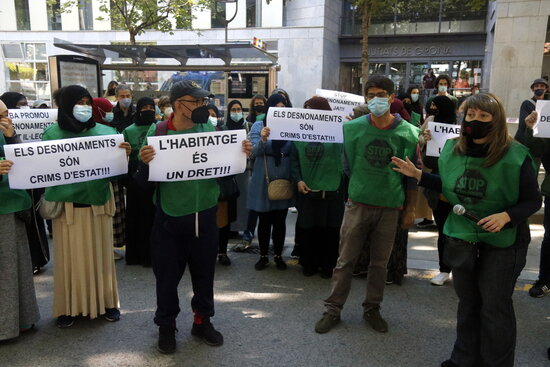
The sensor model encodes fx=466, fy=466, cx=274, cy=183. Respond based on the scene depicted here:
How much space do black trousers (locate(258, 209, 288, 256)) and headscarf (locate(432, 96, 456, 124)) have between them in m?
2.10

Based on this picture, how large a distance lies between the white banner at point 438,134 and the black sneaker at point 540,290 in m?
1.66

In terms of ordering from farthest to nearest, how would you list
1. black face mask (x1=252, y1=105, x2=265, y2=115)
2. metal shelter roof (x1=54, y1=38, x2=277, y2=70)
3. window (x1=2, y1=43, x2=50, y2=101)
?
window (x1=2, y1=43, x2=50, y2=101), metal shelter roof (x1=54, y1=38, x2=277, y2=70), black face mask (x1=252, y1=105, x2=265, y2=115)

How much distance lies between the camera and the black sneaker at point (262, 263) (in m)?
5.39

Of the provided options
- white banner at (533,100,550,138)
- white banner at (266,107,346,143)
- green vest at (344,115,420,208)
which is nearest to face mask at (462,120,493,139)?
green vest at (344,115,420,208)

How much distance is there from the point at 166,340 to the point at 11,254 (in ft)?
4.53

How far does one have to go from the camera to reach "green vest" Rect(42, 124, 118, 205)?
372cm

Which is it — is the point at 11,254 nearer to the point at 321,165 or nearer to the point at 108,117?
the point at 108,117

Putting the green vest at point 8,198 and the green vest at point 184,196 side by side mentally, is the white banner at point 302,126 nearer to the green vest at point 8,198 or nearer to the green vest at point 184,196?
the green vest at point 184,196

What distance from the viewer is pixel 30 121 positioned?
569 cm

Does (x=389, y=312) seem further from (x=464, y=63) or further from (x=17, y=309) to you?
(x=464, y=63)

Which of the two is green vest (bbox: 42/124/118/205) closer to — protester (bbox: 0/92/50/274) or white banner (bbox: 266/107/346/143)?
protester (bbox: 0/92/50/274)

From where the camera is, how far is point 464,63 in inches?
868

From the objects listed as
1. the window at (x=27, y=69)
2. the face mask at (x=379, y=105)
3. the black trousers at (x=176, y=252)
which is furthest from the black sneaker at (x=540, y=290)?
the window at (x=27, y=69)

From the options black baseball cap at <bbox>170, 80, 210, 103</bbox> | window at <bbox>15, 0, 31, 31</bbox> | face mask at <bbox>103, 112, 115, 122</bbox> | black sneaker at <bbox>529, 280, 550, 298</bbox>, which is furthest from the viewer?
window at <bbox>15, 0, 31, 31</bbox>
